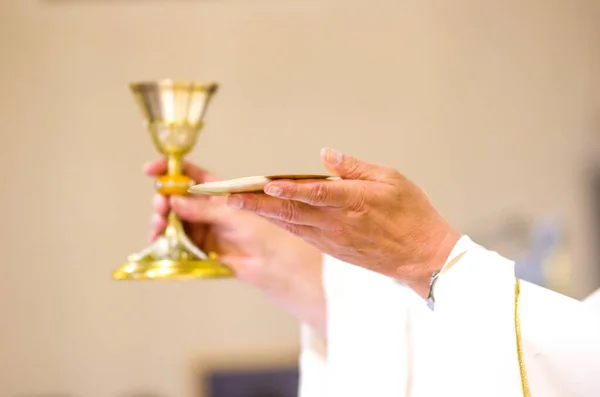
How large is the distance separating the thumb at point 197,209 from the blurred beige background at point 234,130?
2.80 metres

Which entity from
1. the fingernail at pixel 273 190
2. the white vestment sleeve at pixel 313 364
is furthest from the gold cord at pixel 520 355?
the white vestment sleeve at pixel 313 364

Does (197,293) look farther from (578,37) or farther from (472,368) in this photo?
(472,368)

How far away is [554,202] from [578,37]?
0.91 meters

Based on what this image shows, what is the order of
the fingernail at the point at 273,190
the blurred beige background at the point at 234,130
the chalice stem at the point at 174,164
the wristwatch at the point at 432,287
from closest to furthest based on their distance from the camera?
the fingernail at the point at 273,190 < the wristwatch at the point at 432,287 < the chalice stem at the point at 174,164 < the blurred beige background at the point at 234,130

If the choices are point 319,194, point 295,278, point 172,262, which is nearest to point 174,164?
point 172,262

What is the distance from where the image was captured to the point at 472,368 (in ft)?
4.09

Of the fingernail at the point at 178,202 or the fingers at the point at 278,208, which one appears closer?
the fingers at the point at 278,208

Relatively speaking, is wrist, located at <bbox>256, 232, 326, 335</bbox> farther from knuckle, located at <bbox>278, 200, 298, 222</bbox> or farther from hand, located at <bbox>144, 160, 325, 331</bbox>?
knuckle, located at <bbox>278, 200, 298, 222</bbox>

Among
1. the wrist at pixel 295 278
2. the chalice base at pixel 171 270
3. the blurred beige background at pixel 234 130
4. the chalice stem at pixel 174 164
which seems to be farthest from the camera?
the blurred beige background at pixel 234 130

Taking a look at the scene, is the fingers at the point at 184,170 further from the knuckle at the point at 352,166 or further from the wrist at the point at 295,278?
the knuckle at the point at 352,166

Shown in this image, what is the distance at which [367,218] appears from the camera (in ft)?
4.14

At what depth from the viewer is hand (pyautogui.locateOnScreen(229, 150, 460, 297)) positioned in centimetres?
120

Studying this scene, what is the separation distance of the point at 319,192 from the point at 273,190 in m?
0.07

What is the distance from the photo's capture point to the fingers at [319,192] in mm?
1145
